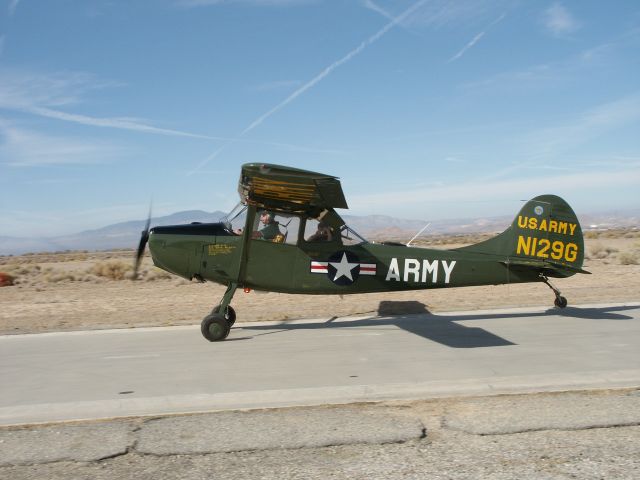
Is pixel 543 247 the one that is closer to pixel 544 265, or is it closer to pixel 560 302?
pixel 544 265

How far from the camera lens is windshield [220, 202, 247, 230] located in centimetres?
1005

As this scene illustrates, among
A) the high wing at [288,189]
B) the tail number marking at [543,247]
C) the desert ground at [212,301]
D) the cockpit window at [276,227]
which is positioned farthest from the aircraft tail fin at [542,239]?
the cockpit window at [276,227]

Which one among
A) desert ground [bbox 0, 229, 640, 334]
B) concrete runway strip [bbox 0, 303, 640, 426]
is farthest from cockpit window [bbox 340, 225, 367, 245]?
desert ground [bbox 0, 229, 640, 334]

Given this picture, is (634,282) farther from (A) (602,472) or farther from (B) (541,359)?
(A) (602,472)

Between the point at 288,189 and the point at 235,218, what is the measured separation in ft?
5.54

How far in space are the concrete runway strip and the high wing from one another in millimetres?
2400

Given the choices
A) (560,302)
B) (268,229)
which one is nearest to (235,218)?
(268,229)

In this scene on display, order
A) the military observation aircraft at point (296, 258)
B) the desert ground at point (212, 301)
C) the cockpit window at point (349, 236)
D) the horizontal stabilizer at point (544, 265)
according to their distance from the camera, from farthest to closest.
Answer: the desert ground at point (212, 301), the horizontal stabilizer at point (544, 265), the cockpit window at point (349, 236), the military observation aircraft at point (296, 258)

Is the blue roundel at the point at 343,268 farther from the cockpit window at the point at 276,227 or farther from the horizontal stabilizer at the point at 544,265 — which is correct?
the horizontal stabilizer at the point at 544,265

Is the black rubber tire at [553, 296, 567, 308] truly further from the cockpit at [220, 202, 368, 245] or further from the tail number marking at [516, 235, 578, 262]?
the cockpit at [220, 202, 368, 245]

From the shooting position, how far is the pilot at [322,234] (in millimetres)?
10148

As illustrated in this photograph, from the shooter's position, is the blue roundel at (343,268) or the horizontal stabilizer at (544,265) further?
the horizontal stabilizer at (544,265)

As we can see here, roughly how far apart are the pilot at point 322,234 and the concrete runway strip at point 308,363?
175 centimetres

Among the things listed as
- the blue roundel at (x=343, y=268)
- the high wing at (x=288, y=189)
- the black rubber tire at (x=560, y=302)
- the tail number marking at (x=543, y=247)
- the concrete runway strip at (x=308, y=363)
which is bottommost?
the concrete runway strip at (x=308, y=363)
